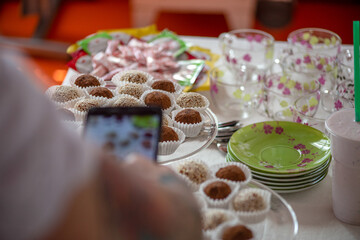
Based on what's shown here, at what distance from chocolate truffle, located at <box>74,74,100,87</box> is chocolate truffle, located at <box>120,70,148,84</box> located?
8 cm

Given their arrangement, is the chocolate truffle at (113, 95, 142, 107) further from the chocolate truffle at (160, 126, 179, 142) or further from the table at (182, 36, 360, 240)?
the table at (182, 36, 360, 240)

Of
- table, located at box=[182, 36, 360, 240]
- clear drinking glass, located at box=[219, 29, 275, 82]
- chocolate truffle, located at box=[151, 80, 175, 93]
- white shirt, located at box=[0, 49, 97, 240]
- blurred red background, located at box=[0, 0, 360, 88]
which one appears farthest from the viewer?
blurred red background, located at box=[0, 0, 360, 88]

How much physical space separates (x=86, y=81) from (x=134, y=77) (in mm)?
132

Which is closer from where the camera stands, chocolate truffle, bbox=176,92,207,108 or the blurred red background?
chocolate truffle, bbox=176,92,207,108

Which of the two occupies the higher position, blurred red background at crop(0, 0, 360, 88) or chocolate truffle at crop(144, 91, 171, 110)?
chocolate truffle at crop(144, 91, 171, 110)

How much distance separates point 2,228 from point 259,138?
0.91 metres

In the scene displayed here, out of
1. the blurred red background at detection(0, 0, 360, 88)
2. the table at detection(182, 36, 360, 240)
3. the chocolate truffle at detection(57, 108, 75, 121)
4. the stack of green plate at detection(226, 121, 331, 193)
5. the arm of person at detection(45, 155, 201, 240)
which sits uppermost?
the arm of person at detection(45, 155, 201, 240)

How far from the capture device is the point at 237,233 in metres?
0.77

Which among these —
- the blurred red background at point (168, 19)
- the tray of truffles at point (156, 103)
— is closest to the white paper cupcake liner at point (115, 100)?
the tray of truffles at point (156, 103)

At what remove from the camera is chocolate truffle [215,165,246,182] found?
0.92m

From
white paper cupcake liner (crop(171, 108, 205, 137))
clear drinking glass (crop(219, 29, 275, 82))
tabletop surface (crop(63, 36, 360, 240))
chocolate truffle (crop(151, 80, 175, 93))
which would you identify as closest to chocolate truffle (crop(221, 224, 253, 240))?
tabletop surface (crop(63, 36, 360, 240))

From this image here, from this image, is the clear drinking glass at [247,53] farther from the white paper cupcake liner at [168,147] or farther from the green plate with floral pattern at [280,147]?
the white paper cupcake liner at [168,147]

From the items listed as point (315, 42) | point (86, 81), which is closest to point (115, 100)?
point (86, 81)

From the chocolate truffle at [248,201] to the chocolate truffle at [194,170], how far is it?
0.29 feet
